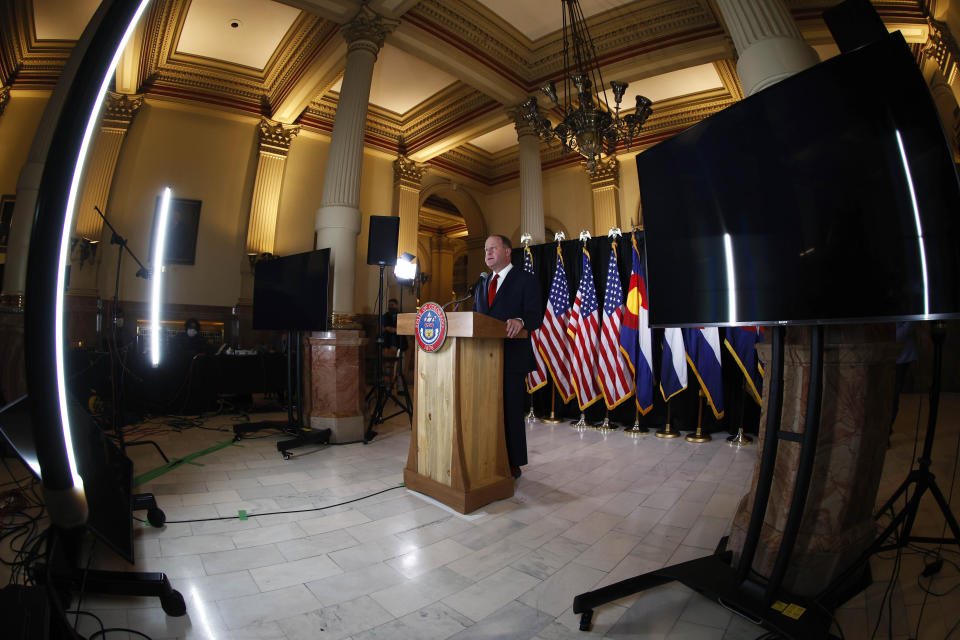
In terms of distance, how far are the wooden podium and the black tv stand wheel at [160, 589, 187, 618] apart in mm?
1286

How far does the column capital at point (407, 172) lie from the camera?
1068 cm

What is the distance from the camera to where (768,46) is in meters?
2.68

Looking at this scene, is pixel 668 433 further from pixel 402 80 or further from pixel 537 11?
pixel 402 80

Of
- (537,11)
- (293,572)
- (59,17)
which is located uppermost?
(537,11)

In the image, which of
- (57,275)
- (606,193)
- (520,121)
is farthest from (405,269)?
(606,193)

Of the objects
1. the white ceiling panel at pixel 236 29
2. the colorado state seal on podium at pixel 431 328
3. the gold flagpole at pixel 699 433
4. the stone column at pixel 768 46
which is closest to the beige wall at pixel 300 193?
the white ceiling panel at pixel 236 29

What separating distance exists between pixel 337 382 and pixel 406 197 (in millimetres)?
7761

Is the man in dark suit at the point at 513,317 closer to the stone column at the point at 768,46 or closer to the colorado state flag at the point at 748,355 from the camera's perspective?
the stone column at the point at 768,46

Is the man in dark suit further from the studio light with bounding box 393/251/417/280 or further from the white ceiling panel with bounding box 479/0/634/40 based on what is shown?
the white ceiling panel with bounding box 479/0/634/40

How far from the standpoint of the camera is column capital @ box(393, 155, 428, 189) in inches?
420

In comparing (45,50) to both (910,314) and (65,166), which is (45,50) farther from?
(910,314)

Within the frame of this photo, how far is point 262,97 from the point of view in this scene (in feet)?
29.3

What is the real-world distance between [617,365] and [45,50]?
10.7m

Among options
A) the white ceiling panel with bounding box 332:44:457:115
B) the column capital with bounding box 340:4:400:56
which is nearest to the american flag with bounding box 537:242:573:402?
the column capital with bounding box 340:4:400:56
